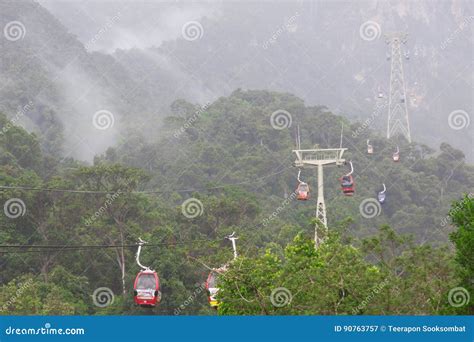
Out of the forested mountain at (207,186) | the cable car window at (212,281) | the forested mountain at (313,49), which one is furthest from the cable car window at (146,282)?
the forested mountain at (313,49)

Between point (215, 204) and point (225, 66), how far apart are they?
338 feet

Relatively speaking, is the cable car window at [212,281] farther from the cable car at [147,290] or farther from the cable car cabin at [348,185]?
the cable car cabin at [348,185]

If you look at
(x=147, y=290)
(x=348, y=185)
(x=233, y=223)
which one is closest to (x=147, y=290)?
(x=147, y=290)

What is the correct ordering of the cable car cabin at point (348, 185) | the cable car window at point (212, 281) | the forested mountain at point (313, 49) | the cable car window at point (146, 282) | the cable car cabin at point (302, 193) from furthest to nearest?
the forested mountain at point (313, 49) → the cable car cabin at point (348, 185) → the cable car cabin at point (302, 193) → the cable car window at point (212, 281) → the cable car window at point (146, 282)

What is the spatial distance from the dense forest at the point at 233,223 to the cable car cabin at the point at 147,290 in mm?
1524

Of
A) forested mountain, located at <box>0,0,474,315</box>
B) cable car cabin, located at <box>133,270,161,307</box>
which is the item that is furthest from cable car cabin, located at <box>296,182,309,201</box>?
cable car cabin, located at <box>133,270,161,307</box>

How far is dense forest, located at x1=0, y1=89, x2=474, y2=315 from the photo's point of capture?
19.4m

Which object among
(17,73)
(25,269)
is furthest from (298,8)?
(25,269)

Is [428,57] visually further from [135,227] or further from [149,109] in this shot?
[135,227]

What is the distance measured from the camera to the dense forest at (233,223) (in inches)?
762

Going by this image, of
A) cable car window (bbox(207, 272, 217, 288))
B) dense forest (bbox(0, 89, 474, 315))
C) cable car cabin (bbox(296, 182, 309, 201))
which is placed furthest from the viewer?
cable car cabin (bbox(296, 182, 309, 201))

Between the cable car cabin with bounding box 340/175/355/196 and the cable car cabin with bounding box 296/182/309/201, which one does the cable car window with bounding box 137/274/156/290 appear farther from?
the cable car cabin with bounding box 340/175/355/196

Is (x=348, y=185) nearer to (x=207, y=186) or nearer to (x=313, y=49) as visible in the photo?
(x=207, y=186)

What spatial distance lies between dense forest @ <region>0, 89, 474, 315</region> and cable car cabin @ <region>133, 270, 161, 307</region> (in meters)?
1.52
